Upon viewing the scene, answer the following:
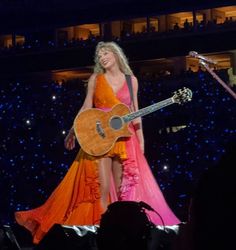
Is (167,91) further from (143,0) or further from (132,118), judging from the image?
(143,0)

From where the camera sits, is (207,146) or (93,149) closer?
(93,149)

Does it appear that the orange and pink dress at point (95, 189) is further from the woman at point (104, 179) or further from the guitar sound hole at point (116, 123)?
the guitar sound hole at point (116, 123)

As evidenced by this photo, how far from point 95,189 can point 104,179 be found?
5.1 inches

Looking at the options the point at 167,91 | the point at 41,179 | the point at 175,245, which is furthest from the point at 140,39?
the point at 175,245

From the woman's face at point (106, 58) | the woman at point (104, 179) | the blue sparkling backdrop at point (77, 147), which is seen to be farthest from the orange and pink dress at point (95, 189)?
the blue sparkling backdrop at point (77, 147)

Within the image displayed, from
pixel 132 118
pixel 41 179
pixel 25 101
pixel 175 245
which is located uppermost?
pixel 175 245

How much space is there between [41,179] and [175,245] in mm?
12156

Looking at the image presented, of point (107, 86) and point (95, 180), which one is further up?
point (107, 86)

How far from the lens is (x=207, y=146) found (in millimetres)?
12773

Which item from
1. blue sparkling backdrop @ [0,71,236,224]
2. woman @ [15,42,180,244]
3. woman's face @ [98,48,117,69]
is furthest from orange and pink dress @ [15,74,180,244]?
blue sparkling backdrop @ [0,71,236,224]

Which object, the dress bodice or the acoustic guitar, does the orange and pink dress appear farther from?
the acoustic guitar

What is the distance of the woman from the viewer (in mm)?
6695

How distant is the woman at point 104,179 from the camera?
670cm

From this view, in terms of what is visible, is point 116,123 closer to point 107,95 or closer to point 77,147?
point 107,95
